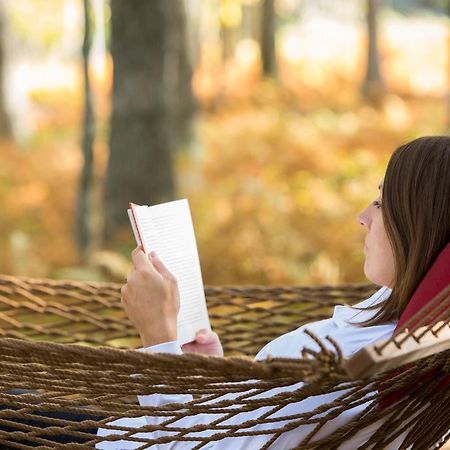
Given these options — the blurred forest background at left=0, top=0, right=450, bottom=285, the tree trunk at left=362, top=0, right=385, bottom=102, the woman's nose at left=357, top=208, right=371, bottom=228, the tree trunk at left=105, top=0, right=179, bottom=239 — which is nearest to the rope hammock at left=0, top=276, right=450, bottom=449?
the woman's nose at left=357, top=208, right=371, bottom=228

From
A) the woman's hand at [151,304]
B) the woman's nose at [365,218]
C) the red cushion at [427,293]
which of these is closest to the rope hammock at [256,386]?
the red cushion at [427,293]

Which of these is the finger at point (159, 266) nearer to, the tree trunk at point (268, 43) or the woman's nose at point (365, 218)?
the woman's nose at point (365, 218)

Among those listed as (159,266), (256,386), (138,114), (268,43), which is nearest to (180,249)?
(159,266)

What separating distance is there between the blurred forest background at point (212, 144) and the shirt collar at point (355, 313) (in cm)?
277

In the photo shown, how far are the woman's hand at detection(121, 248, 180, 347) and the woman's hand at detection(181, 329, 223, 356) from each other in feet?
0.96

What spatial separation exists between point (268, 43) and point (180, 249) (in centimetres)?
1010

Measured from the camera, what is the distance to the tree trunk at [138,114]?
5023 mm

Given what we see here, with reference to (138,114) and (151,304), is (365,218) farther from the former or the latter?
(138,114)

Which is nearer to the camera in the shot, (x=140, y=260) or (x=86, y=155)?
(x=140, y=260)

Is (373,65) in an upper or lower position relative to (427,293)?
upper

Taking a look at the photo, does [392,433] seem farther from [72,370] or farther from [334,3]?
[334,3]

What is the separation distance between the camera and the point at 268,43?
11492 mm

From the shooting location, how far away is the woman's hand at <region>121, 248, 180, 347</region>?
58.9 inches

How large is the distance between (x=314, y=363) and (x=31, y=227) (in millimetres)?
5184
